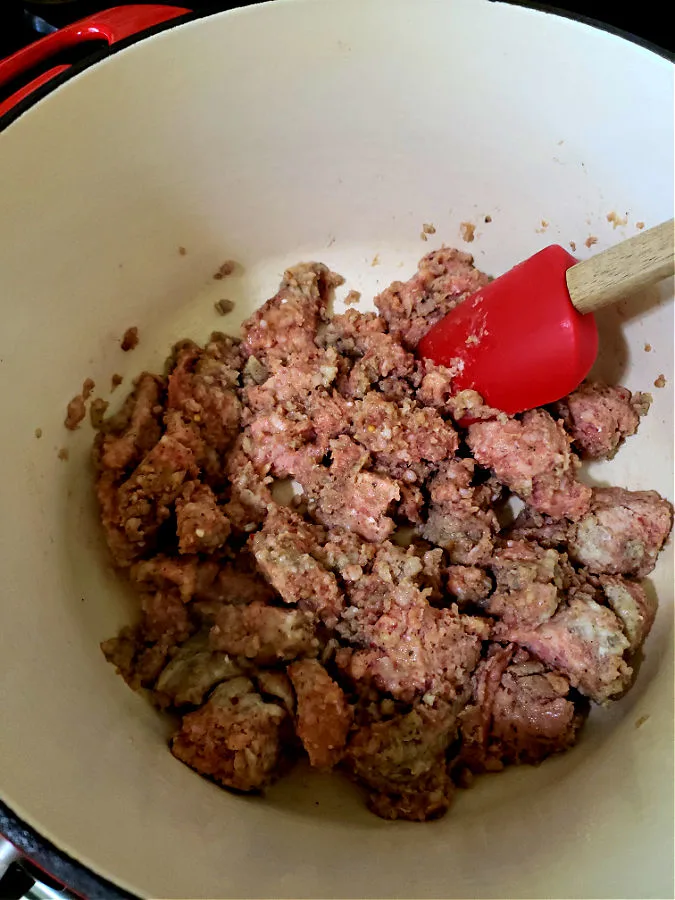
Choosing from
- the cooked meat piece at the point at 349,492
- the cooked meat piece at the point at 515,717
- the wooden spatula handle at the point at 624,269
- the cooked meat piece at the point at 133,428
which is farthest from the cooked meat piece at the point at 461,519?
the cooked meat piece at the point at 133,428

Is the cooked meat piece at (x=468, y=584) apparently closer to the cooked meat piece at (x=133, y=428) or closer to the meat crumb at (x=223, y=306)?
the cooked meat piece at (x=133, y=428)

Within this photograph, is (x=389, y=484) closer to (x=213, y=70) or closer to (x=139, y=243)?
(x=139, y=243)

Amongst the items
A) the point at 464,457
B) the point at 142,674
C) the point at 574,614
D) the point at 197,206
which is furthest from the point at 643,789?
the point at 197,206

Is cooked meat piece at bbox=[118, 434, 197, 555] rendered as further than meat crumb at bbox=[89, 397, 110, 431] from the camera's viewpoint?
No

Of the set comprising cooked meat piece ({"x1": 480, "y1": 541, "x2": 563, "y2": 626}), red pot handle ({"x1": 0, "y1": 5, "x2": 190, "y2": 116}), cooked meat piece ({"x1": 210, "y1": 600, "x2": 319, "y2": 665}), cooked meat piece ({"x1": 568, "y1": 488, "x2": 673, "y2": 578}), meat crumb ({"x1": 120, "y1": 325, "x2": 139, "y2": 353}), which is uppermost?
red pot handle ({"x1": 0, "y1": 5, "x2": 190, "y2": 116})

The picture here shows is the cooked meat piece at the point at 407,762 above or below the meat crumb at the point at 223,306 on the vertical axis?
below

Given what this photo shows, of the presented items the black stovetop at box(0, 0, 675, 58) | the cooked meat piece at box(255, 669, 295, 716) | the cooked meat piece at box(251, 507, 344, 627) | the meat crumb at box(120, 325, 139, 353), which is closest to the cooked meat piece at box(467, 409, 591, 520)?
the cooked meat piece at box(251, 507, 344, 627)

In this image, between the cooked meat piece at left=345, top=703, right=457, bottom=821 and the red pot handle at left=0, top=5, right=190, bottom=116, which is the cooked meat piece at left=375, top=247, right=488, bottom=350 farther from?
the cooked meat piece at left=345, top=703, right=457, bottom=821
